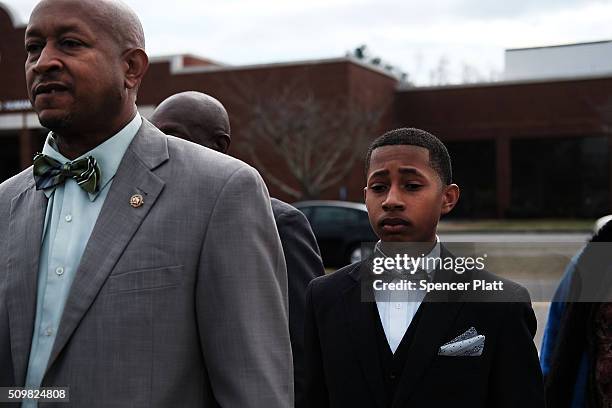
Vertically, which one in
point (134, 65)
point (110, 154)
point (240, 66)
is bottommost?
point (110, 154)

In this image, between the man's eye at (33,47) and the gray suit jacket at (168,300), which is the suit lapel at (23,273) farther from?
the man's eye at (33,47)

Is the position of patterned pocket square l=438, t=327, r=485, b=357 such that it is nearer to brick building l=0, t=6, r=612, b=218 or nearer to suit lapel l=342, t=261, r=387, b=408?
suit lapel l=342, t=261, r=387, b=408

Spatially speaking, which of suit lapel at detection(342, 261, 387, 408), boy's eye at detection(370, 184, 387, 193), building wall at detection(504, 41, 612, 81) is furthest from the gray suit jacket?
building wall at detection(504, 41, 612, 81)

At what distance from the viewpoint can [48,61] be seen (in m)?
2.07

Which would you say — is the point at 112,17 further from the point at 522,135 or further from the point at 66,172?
the point at 522,135

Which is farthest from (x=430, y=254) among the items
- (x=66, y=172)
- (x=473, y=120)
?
(x=473, y=120)

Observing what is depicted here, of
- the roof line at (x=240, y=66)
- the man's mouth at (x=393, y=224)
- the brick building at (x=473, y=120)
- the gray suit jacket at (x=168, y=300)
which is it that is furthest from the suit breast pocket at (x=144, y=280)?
the brick building at (x=473, y=120)

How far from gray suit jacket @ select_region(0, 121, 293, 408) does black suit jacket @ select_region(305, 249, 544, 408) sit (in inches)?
21.9

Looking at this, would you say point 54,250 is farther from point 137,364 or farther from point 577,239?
point 577,239

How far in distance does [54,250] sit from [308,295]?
104 centimetres

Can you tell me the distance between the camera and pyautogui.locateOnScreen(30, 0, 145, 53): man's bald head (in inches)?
83.0

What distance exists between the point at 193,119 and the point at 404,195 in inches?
52.1

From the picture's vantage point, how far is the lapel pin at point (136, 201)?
209cm

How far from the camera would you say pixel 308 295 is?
287 centimetres
